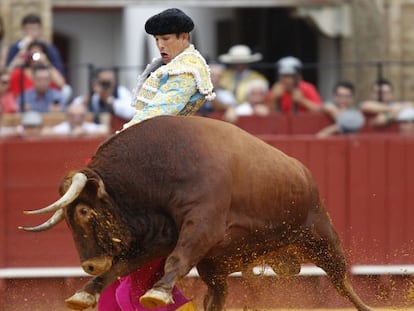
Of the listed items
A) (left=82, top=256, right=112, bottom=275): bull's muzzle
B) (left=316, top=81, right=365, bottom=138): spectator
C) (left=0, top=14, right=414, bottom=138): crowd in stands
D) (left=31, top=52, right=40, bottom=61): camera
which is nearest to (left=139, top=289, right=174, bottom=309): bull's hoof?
(left=82, top=256, right=112, bottom=275): bull's muzzle

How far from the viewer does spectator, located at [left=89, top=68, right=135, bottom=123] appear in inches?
401

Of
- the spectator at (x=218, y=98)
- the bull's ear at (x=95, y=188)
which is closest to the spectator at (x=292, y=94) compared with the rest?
the spectator at (x=218, y=98)

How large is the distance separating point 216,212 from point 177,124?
1.31 ft

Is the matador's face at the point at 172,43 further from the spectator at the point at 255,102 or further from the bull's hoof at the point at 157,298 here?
the spectator at the point at 255,102

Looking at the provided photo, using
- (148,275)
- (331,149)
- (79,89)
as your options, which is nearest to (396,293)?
(331,149)

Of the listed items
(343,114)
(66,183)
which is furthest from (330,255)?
(343,114)

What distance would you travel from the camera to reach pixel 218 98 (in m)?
10.5

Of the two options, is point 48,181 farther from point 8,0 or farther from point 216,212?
point 216,212

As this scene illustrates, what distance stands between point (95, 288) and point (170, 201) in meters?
0.44

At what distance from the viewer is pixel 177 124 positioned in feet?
19.6

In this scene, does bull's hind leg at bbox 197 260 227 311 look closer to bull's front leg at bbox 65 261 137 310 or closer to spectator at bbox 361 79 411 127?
bull's front leg at bbox 65 261 137 310

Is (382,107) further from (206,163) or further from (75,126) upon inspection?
(206,163)

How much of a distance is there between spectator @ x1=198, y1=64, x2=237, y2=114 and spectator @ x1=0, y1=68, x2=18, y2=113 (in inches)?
50.1

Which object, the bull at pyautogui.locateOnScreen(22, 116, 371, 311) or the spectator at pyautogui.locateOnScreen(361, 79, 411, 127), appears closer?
the bull at pyautogui.locateOnScreen(22, 116, 371, 311)
